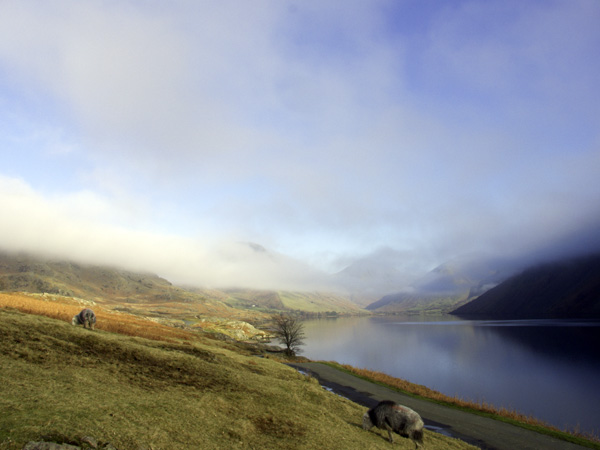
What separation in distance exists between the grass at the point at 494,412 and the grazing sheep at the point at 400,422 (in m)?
24.1

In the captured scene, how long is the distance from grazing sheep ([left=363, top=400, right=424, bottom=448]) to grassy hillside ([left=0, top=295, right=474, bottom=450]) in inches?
29.1

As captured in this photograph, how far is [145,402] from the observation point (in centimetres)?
1653

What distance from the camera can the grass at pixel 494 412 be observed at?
3328cm

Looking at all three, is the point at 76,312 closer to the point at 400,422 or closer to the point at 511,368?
the point at 400,422

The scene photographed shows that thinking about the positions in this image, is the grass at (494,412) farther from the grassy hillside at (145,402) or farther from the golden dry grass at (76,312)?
the golden dry grass at (76,312)

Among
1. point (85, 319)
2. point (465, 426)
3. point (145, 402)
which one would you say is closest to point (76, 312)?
point (85, 319)

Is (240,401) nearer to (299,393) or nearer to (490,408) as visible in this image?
(299,393)

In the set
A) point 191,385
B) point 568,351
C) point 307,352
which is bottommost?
point 307,352

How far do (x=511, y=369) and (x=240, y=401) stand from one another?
8139 centimetres

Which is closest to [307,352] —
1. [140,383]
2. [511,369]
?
[511,369]

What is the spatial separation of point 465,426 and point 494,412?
375 inches

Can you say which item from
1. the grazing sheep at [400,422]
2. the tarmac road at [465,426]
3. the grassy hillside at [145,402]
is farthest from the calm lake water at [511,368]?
the grassy hillside at [145,402]

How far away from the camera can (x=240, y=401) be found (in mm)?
20391

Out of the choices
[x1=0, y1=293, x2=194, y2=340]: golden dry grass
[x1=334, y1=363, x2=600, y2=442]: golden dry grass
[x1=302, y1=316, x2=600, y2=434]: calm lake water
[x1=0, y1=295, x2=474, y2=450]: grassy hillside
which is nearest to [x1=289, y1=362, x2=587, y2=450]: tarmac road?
[x1=334, y1=363, x2=600, y2=442]: golden dry grass
